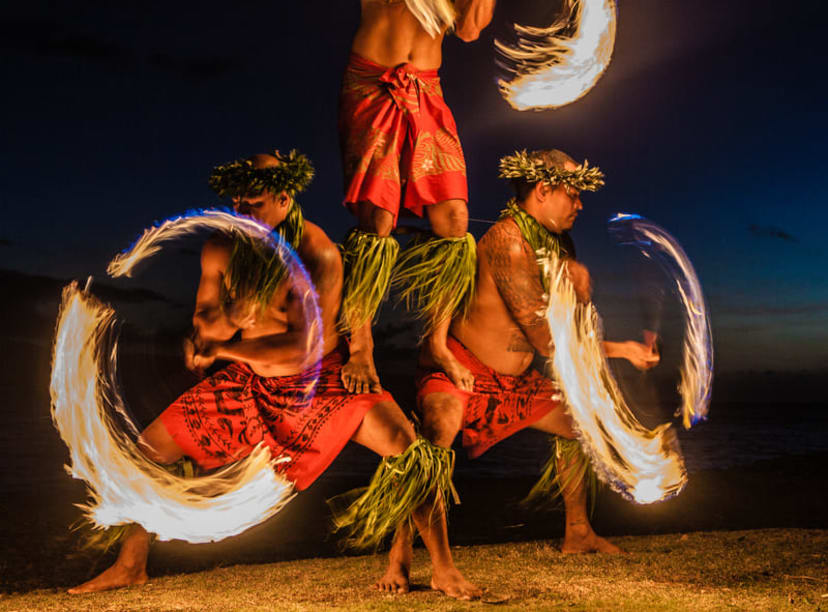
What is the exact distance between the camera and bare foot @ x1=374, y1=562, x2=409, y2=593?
329 cm

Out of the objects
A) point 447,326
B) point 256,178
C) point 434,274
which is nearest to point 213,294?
point 256,178

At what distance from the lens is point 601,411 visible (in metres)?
3.29

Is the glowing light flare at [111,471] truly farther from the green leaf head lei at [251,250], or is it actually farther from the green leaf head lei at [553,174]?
the green leaf head lei at [553,174]

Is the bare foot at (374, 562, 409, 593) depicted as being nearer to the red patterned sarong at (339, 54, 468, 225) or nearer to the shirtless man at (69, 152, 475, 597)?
the shirtless man at (69, 152, 475, 597)

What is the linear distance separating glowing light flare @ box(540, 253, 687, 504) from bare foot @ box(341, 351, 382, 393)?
76cm

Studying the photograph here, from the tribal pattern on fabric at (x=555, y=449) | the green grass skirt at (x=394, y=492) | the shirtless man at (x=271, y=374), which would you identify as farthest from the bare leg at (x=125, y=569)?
the tribal pattern on fabric at (x=555, y=449)

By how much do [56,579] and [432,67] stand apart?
2847 mm

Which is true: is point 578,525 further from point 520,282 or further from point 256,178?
point 256,178

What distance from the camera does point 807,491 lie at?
8.02 m

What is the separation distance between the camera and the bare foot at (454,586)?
10.4 ft

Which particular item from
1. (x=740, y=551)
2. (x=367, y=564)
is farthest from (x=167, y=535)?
(x=740, y=551)

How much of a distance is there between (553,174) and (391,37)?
2.82 ft

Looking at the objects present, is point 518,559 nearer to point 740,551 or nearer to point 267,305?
point 740,551

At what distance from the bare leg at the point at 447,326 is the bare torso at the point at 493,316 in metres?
0.11
